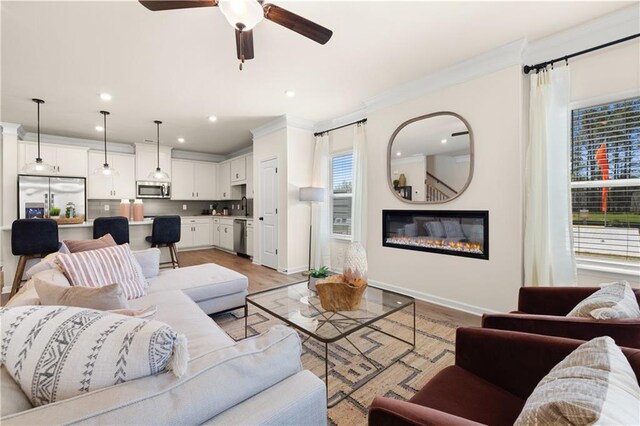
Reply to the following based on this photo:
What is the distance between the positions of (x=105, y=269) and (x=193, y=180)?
5.49m

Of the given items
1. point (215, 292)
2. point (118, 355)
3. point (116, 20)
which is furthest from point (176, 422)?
point (116, 20)

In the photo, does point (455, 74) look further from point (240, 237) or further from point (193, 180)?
point (193, 180)

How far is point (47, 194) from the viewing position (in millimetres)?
4969

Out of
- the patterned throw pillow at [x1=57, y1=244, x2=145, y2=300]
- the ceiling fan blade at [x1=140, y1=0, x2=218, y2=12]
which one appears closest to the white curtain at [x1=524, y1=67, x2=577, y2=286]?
the ceiling fan blade at [x1=140, y1=0, x2=218, y2=12]

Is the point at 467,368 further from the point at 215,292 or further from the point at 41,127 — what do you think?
the point at 41,127

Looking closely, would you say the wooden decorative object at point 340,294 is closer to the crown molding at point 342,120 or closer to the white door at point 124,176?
the crown molding at point 342,120

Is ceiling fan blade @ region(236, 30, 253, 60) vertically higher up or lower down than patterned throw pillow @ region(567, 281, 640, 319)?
higher up

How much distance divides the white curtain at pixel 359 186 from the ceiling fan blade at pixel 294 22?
6.91 ft

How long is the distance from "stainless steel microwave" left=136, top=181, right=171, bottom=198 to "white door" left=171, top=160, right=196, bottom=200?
0.13 metres

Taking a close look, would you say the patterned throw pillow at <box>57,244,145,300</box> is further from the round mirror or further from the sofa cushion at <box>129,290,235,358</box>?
the round mirror

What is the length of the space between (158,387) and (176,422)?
0.33 feet

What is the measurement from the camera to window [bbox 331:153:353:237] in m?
4.45

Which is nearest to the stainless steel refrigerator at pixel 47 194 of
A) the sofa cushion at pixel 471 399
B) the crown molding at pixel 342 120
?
the crown molding at pixel 342 120

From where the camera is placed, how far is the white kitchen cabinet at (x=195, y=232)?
679cm
